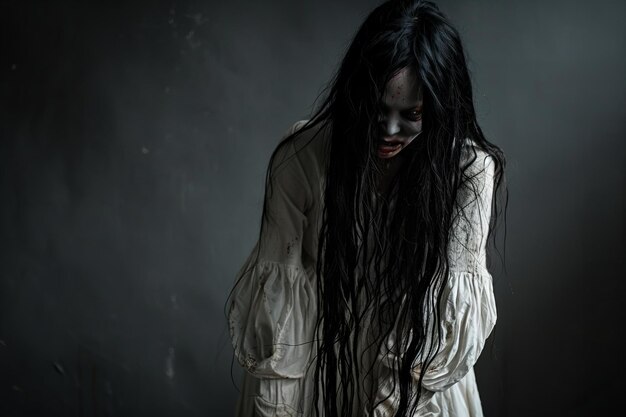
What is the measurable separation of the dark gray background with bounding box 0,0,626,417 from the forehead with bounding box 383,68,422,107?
79 cm

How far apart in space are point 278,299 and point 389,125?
1.00 ft

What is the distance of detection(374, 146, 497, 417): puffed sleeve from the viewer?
3.26 feet

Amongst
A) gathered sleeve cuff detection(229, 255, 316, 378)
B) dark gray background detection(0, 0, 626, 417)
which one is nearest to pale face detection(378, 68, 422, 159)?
gathered sleeve cuff detection(229, 255, 316, 378)

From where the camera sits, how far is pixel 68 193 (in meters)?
1.83

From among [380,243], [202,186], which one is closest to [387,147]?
[380,243]

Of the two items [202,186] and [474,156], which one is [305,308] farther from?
[202,186]

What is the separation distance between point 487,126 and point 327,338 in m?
0.86

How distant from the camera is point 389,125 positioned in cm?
97

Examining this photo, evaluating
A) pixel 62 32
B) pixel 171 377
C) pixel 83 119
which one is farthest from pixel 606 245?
pixel 62 32

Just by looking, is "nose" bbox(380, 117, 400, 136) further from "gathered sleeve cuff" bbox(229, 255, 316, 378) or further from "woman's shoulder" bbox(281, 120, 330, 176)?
"gathered sleeve cuff" bbox(229, 255, 316, 378)

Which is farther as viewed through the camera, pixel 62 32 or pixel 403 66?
pixel 62 32

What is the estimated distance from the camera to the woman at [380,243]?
3.17ft

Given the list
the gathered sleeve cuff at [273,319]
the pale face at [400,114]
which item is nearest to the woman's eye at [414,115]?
the pale face at [400,114]

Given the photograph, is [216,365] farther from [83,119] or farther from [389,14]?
[389,14]
